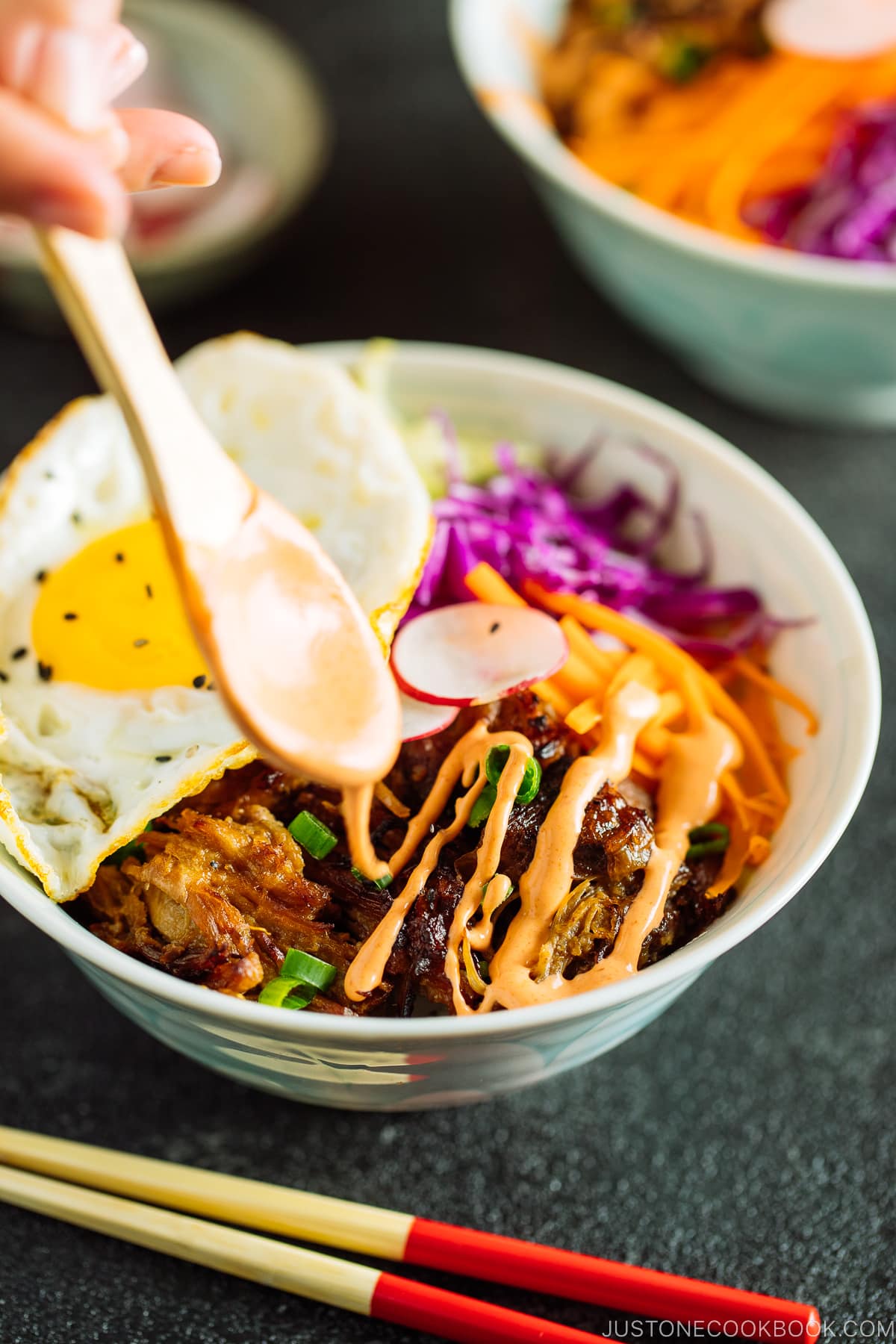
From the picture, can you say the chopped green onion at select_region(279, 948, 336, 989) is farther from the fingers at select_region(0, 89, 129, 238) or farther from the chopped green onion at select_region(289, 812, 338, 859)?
the fingers at select_region(0, 89, 129, 238)

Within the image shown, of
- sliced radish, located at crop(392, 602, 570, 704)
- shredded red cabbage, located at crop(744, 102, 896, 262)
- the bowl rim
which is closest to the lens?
sliced radish, located at crop(392, 602, 570, 704)

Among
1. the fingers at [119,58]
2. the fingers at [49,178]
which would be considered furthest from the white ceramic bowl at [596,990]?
the fingers at [119,58]

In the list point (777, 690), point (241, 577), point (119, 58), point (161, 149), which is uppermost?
point (119, 58)

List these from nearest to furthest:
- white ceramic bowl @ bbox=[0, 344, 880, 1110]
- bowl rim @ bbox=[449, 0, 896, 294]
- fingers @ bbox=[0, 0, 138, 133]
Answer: fingers @ bbox=[0, 0, 138, 133] < white ceramic bowl @ bbox=[0, 344, 880, 1110] < bowl rim @ bbox=[449, 0, 896, 294]

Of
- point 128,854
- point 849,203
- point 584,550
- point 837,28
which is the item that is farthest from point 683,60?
point 128,854

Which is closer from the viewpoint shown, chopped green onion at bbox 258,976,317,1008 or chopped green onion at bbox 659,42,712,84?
chopped green onion at bbox 258,976,317,1008

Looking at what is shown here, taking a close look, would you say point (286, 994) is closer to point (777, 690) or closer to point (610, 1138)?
point (610, 1138)

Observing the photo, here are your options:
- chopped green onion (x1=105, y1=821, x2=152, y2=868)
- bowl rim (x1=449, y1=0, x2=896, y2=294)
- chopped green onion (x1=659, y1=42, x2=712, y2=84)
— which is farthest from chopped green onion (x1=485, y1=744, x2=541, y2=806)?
chopped green onion (x1=659, y1=42, x2=712, y2=84)
